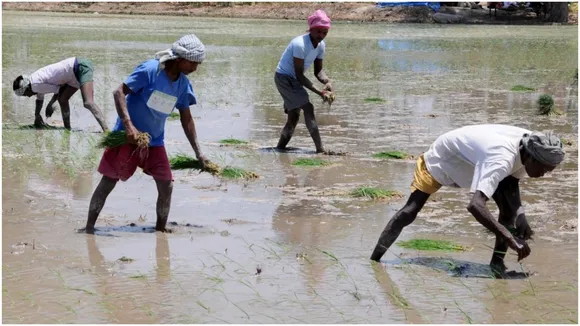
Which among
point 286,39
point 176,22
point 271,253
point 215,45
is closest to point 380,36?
point 286,39

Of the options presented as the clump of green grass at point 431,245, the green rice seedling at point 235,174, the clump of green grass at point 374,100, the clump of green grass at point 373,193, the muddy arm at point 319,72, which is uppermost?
the muddy arm at point 319,72

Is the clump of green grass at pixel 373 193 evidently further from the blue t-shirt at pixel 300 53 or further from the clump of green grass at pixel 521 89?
the clump of green grass at pixel 521 89

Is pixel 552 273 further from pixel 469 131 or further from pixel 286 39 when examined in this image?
pixel 286 39

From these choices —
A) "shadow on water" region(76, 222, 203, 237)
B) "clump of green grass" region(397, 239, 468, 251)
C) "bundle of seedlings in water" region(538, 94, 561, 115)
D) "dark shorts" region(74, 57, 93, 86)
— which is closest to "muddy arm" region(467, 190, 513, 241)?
"clump of green grass" region(397, 239, 468, 251)

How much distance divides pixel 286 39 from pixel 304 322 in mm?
24407

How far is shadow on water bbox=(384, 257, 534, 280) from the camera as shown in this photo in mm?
5637

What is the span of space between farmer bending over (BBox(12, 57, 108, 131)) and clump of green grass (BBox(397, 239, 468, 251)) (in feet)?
17.1

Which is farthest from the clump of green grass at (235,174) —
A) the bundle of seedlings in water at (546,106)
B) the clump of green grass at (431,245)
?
the bundle of seedlings in water at (546,106)

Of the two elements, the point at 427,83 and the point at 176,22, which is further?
the point at 176,22

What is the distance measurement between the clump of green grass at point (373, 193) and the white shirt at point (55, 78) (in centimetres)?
429

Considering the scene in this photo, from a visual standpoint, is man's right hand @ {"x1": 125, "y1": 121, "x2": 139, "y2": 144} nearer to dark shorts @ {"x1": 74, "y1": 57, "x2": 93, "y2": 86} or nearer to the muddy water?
the muddy water

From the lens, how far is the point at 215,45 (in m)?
25.6

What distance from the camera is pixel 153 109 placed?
634cm

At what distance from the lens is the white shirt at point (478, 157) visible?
519 cm
